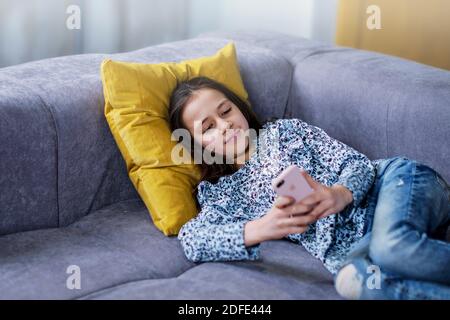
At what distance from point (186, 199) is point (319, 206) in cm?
39

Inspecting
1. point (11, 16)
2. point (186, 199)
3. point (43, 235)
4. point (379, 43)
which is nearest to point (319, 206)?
point (186, 199)

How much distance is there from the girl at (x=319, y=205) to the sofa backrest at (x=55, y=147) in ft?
0.72

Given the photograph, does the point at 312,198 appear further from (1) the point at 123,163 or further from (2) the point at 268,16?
(2) the point at 268,16

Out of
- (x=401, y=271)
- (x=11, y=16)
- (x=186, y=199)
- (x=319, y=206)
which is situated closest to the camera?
(x=401, y=271)

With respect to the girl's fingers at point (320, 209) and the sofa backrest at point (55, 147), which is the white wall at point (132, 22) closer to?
the sofa backrest at point (55, 147)

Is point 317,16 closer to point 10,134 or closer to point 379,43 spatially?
point 379,43

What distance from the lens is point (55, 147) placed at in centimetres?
174

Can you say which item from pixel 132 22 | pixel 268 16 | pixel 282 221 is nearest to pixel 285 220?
pixel 282 221

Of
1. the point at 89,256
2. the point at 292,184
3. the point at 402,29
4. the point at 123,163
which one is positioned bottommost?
the point at 89,256

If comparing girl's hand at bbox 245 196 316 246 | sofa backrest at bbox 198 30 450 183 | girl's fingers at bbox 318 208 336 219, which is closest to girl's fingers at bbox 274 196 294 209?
girl's hand at bbox 245 196 316 246

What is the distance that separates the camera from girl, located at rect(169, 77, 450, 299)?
1413 mm

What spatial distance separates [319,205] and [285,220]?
8 cm

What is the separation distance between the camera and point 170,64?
6.47 ft

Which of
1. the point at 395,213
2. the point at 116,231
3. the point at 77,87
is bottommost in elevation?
the point at 116,231
